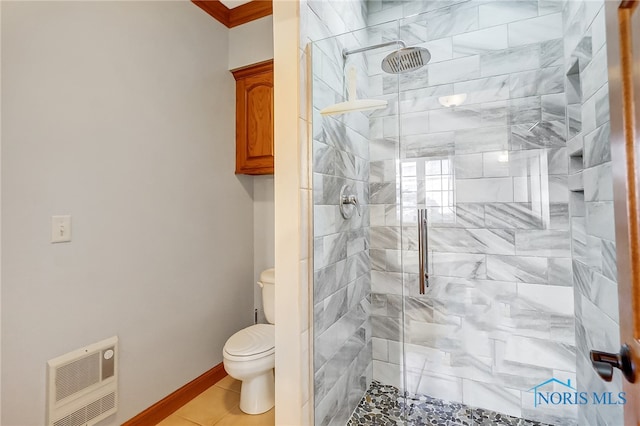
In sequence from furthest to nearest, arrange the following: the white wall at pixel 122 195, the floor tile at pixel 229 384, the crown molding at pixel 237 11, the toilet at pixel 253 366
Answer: the crown molding at pixel 237 11 → the floor tile at pixel 229 384 → the toilet at pixel 253 366 → the white wall at pixel 122 195

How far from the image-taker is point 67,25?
1485mm

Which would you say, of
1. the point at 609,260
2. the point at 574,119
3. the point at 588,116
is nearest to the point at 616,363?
the point at 609,260

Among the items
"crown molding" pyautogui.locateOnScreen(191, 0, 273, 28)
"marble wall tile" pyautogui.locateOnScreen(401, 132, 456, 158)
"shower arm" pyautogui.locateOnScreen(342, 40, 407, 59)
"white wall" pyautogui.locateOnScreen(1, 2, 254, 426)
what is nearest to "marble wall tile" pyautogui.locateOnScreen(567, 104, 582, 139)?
"marble wall tile" pyautogui.locateOnScreen(401, 132, 456, 158)

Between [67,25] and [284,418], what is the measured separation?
210 cm

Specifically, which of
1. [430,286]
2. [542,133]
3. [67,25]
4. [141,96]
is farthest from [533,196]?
[67,25]

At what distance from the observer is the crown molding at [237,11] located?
2281mm

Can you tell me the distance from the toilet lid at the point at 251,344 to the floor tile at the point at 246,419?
1.22ft

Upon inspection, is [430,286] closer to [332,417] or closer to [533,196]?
[533,196]

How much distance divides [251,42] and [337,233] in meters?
1.73

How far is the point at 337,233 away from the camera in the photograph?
5.31 ft

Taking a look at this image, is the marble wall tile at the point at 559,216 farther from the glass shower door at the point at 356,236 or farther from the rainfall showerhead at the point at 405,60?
the rainfall showerhead at the point at 405,60

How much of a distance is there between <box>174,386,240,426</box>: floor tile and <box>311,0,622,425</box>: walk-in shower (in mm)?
796

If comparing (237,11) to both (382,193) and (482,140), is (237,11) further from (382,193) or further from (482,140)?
(482,140)

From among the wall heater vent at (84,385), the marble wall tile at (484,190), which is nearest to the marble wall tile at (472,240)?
the marble wall tile at (484,190)
